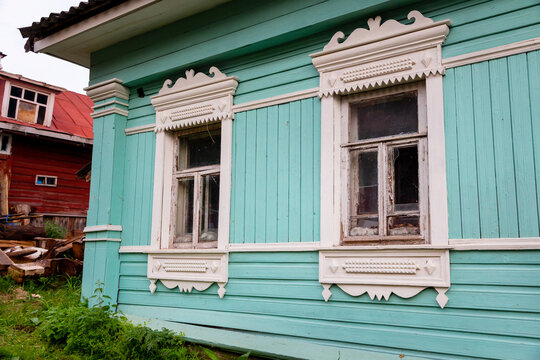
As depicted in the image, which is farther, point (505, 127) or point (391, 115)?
point (391, 115)

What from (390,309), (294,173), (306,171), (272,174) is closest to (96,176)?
(272,174)

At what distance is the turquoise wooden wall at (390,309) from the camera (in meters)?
3.24

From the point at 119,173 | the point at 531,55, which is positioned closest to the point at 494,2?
the point at 531,55

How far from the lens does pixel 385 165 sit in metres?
3.97

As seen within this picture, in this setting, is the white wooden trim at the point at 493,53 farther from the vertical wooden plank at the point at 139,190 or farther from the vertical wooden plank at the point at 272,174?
the vertical wooden plank at the point at 139,190

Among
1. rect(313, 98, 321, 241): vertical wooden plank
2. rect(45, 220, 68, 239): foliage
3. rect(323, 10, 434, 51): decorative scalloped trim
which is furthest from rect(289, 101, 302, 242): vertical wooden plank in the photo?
rect(45, 220, 68, 239): foliage

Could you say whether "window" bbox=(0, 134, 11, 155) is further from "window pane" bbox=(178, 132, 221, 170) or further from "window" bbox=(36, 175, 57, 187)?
"window pane" bbox=(178, 132, 221, 170)

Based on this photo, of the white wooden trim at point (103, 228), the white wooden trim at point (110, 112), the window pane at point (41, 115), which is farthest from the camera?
the window pane at point (41, 115)

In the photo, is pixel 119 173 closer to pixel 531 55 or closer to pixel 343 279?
pixel 343 279

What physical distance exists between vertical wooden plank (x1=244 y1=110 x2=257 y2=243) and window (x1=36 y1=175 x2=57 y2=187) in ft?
35.1

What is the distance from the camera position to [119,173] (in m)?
5.89

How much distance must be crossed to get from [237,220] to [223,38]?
2033 millimetres

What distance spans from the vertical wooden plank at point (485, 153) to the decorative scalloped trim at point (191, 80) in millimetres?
Answer: 2673

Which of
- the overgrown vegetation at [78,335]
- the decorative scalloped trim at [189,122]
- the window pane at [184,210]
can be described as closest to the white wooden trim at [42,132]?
the overgrown vegetation at [78,335]
